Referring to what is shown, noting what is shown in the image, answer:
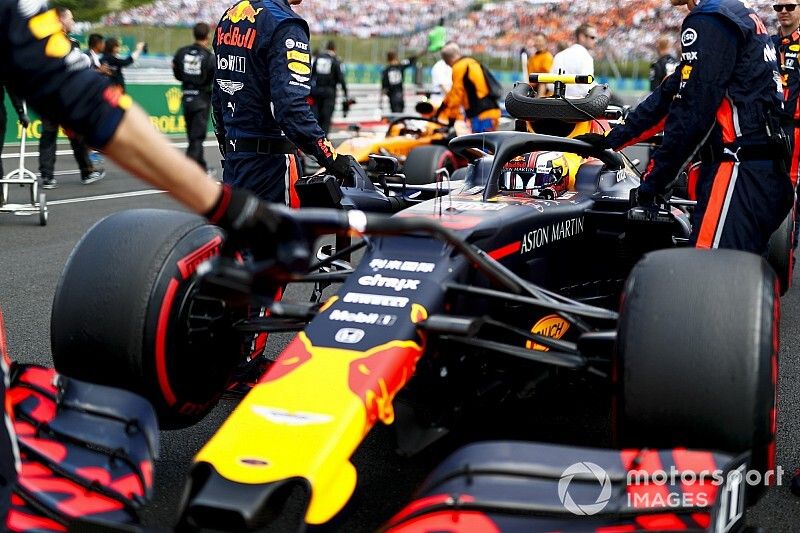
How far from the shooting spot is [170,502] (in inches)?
127

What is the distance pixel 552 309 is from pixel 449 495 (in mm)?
937

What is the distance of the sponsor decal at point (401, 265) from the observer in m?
3.12

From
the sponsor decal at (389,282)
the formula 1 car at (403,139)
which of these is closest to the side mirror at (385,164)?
the sponsor decal at (389,282)

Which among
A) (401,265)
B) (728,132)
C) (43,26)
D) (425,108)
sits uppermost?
(43,26)

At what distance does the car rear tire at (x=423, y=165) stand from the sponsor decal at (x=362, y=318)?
20.7 feet

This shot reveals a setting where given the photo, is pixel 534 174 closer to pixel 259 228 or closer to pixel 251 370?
pixel 251 370

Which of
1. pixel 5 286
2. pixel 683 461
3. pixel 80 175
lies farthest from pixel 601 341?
pixel 80 175

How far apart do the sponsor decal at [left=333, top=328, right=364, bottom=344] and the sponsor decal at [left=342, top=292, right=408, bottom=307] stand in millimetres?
139

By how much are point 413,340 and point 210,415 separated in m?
1.52

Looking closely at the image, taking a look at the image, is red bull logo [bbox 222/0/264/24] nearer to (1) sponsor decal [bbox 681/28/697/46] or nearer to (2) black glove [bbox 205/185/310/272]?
(1) sponsor decal [bbox 681/28/697/46]

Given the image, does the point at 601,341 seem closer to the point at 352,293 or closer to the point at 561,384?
the point at 352,293

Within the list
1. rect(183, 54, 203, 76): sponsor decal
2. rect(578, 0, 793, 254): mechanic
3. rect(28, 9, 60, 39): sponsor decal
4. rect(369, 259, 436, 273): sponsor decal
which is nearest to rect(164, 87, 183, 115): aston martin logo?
rect(183, 54, 203, 76): sponsor decal

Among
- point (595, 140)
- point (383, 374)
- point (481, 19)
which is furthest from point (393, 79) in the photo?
point (481, 19)

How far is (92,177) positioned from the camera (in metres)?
12.0
